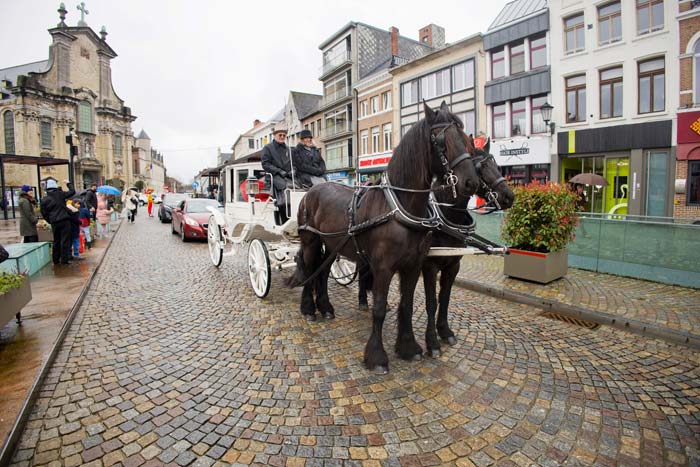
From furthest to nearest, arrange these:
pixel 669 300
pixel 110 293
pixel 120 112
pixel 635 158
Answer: pixel 120 112 → pixel 635 158 → pixel 110 293 → pixel 669 300

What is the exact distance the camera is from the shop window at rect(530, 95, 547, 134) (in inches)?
718

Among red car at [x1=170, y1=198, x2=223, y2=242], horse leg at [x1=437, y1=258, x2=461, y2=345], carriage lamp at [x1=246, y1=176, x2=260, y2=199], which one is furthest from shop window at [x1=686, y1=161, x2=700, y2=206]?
red car at [x1=170, y1=198, x2=223, y2=242]

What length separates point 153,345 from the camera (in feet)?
13.5

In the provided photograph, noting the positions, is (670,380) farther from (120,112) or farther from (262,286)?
(120,112)

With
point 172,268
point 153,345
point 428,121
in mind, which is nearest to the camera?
point 428,121

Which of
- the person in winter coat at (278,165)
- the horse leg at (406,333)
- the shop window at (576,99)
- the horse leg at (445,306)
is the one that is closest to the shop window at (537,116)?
the shop window at (576,99)

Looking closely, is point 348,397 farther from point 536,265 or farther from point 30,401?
point 536,265

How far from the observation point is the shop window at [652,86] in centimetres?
1442

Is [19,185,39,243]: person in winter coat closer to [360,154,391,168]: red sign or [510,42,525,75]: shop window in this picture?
[510,42,525,75]: shop window

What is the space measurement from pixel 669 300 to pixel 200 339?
669 centimetres

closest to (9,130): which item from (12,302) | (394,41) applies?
(394,41)

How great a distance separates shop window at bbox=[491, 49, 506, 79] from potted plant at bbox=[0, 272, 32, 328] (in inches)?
852

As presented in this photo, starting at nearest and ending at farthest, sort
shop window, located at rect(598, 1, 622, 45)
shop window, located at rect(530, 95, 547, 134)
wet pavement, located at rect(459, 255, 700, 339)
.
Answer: wet pavement, located at rect(459, 255, 700, 339)
shop window, located at rect(598, 1, 622, 45)
shop window, located at rect(530, 95, 547, 134)

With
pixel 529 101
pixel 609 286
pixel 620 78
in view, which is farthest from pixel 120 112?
pixel 609 286
